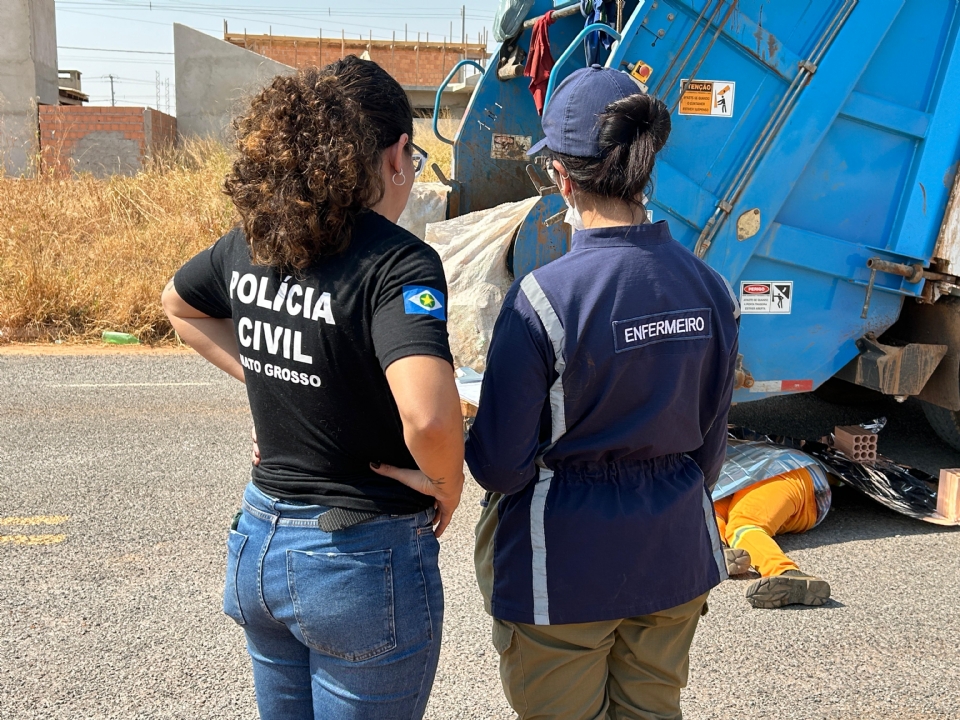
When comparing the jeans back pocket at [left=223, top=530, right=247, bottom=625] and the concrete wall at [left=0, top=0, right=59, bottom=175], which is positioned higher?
the concrete wall at [left=0, top=0, right=59, bottom=175]

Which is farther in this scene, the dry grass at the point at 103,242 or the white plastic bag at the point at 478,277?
the dry grass at the point at 103,242

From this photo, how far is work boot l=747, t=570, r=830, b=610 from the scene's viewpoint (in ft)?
10.8

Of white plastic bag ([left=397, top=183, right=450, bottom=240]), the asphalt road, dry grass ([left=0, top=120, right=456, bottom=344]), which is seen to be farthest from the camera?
dry grass ([left=0, top=120, right=456, bottom=344])

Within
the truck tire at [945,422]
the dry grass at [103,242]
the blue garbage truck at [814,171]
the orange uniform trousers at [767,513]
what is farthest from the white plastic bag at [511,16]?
the truck tire at [945,422]

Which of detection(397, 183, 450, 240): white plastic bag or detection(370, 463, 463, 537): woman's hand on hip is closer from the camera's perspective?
detection(370, 463, 463, 537): woman's hand on hip

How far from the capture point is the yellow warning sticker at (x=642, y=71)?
416cm

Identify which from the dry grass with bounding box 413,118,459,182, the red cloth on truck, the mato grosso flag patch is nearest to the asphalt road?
the mato grosso flag patch

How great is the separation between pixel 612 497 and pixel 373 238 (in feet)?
2.34

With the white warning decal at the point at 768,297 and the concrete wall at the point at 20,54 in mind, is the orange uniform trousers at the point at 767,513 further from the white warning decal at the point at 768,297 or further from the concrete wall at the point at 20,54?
the concrete wall at the point at 20,54

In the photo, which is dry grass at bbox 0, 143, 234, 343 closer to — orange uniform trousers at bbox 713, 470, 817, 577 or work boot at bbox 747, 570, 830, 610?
orange uniform trousers at bbox 713, 470, 817, 577

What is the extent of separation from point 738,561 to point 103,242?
8856mm

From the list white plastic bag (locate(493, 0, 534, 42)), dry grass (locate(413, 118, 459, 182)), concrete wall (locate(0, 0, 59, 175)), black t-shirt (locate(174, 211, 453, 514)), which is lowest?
black t-shirt (locate(174, 211, 453, 514))

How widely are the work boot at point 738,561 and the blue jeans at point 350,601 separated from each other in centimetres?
213

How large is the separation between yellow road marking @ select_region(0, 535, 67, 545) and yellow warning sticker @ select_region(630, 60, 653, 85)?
3.26 m
